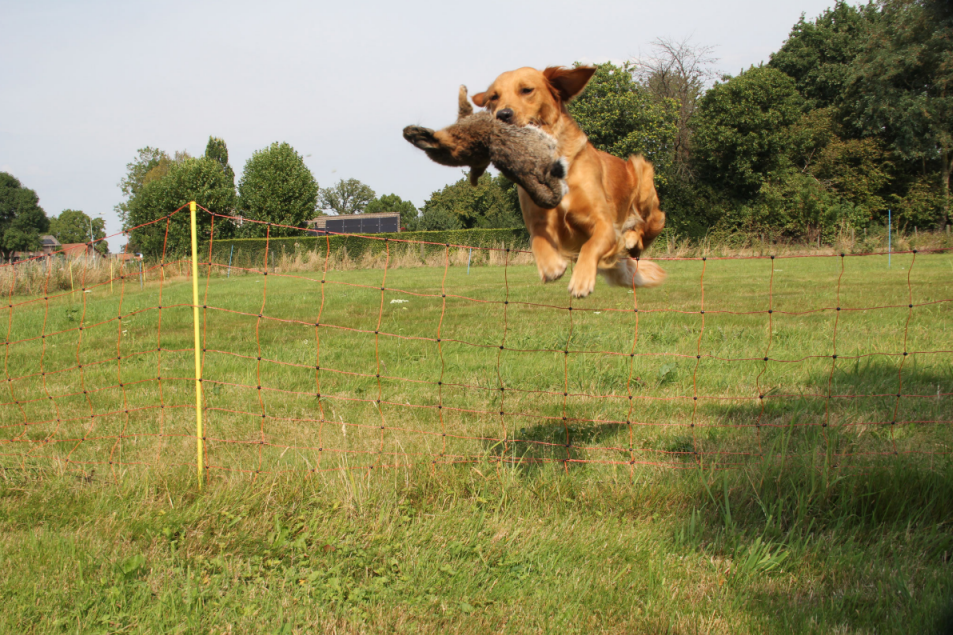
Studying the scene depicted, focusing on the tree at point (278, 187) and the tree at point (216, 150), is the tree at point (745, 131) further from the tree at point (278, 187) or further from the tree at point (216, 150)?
the tree at point (216, 150)

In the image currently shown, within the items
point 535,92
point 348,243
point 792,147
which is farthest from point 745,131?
point 535,92

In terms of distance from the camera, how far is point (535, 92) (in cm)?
206

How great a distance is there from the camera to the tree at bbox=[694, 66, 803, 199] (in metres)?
24.3

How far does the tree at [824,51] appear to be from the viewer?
3534 cm

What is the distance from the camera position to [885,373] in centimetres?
553

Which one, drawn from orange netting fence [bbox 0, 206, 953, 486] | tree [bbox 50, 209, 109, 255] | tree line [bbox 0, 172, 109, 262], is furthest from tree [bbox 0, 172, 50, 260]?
orange netting fence [bbox 0, 206, 953, 486]

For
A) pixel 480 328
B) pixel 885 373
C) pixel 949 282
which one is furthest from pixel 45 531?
pixel 949 282

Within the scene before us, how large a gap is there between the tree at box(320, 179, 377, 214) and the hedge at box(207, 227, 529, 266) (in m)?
62.0

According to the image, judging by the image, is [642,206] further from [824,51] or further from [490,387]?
[824,51]

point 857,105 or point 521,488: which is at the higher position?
point 857,105

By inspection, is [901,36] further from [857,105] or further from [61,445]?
[61,445]

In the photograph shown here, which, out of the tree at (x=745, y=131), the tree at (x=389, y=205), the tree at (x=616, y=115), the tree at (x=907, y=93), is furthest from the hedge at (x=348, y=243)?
the tree at (x=389, y=205)

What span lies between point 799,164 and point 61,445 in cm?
3803

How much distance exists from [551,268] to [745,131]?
28265 mm
